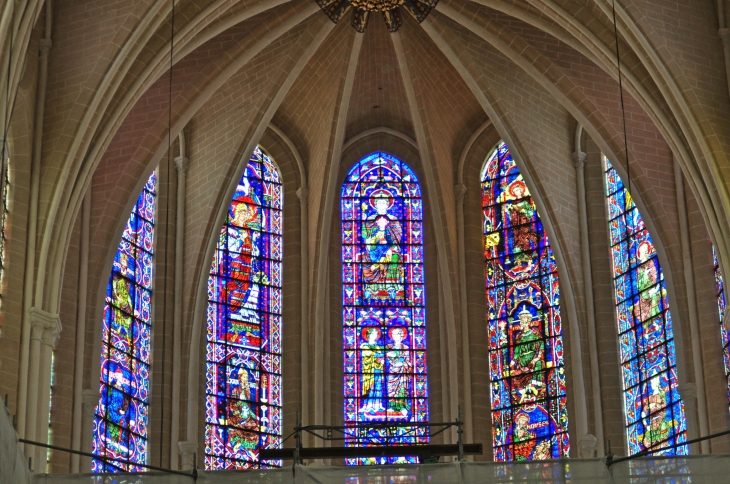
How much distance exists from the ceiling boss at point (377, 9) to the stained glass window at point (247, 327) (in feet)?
10.8

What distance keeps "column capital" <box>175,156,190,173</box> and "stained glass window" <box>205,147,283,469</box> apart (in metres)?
0.98

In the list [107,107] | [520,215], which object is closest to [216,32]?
[107,107]

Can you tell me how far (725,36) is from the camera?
25562 mm

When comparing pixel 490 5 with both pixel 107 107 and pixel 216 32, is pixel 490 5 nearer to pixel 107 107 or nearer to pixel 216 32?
pixel 216 32

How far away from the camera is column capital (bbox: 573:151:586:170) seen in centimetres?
2917

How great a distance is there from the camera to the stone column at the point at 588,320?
27156mm

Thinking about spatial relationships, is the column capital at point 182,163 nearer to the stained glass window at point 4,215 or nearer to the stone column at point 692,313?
the stained glass window at point 4,215

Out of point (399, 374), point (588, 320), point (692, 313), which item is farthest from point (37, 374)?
point (692, 313)

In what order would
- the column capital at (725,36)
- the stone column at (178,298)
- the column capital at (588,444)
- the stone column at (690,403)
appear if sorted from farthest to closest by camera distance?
the stone column at (178,298) → the column capital at (588,444) → the stone column at (690,403) → the column capital at (725,36)

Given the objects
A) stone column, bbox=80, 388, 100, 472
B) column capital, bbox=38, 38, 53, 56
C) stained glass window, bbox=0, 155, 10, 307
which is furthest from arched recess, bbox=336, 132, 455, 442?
column capital, bbox=38, 38, 53, 56

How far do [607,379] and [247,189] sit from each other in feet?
21.0

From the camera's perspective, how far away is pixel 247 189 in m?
29.8

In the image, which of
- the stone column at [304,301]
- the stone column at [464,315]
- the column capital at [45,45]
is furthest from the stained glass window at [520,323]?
the column capital at [45,45]

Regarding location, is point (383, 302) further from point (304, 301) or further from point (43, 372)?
point (43, 372)
